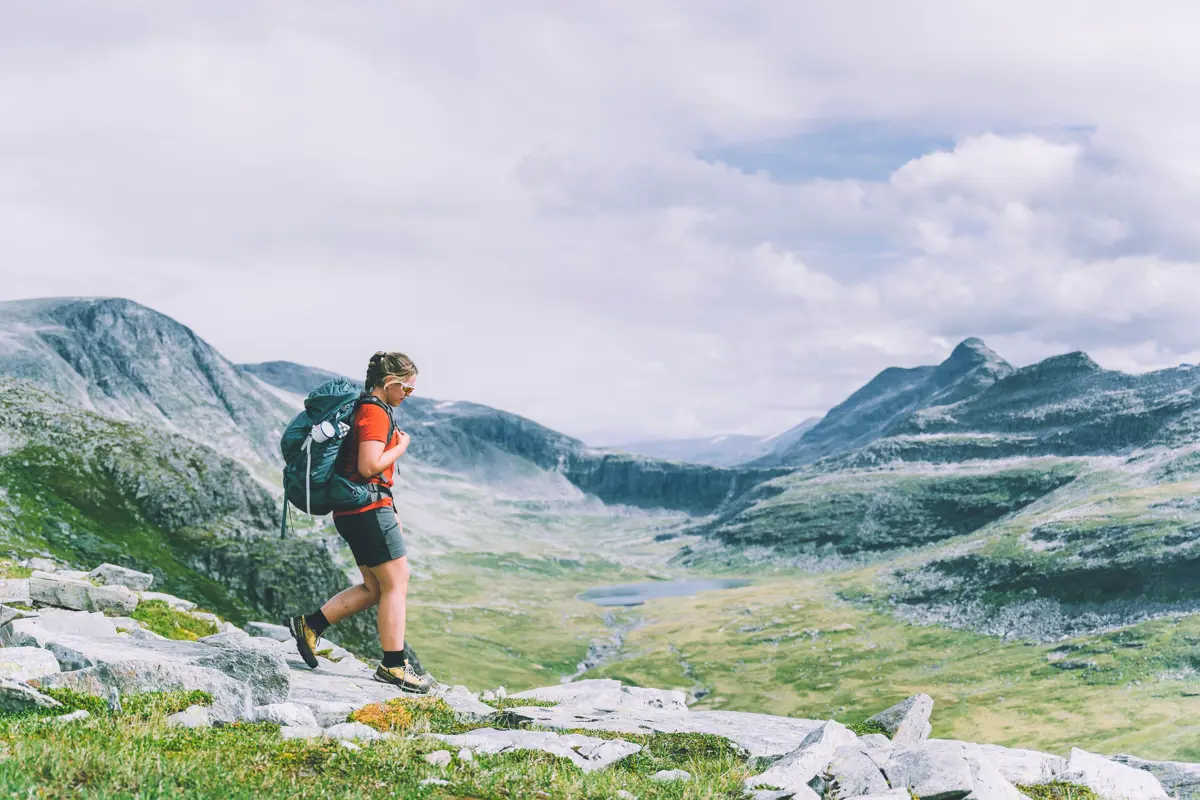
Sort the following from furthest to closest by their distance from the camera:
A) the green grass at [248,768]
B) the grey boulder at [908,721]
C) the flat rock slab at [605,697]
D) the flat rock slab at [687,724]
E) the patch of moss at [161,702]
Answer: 1. the flat rock slab at [605,697]
2. the grey boulder at [908,721]
3. the flat rock slab at [687,724]
4. the patch of moss at [161,702]
5. the green grass at [248,768]

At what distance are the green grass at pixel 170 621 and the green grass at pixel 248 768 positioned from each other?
13485 mm

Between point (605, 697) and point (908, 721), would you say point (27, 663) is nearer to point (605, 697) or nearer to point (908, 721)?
point (605, 697)

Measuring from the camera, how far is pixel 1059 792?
1221 cm

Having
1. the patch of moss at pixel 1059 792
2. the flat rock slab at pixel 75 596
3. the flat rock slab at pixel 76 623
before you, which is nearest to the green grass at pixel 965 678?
Result: the patch of moss at pixel 1059 792

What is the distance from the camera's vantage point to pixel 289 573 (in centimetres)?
7700

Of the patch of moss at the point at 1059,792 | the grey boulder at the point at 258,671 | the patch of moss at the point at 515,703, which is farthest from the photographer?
the patch of moss at the point at 515,703

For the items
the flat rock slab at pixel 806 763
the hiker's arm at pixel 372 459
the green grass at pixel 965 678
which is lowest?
the green grass at pixel 965 678

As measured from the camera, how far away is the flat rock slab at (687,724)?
1467 centimetres

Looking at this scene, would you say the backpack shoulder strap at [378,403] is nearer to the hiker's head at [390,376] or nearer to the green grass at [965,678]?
the hiker's head at [390,376]

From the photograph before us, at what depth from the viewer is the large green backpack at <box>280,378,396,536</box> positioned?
13867mm

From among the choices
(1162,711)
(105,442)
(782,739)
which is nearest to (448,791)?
(782,739)

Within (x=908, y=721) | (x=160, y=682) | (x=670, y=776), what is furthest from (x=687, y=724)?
(x=160, y=682)

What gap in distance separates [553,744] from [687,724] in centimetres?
534

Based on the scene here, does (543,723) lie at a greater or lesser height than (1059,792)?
lesser
